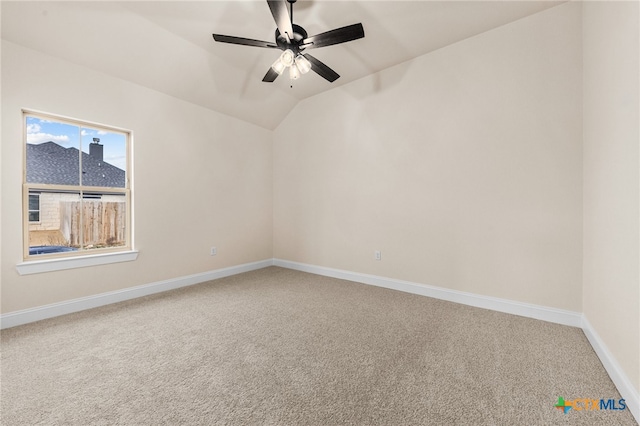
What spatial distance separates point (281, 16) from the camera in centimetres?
197

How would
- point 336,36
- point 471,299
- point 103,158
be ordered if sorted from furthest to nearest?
1. point 103,158
2. point 471,299
3. point 336,36

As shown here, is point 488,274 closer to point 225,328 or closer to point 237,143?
point 225,328

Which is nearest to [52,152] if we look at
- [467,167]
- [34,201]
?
[34,201]

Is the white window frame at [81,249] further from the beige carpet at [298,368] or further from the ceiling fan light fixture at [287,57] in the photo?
the ceiling fan light fixture at [287,57]

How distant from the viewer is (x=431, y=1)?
2400 millimetres

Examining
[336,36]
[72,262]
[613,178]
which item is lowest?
[72,262]

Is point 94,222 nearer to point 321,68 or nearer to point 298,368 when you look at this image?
point 298,368

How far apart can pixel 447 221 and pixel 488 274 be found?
71cm

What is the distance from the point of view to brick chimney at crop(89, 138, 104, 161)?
293 cm

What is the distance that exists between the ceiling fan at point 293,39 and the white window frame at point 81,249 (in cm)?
193

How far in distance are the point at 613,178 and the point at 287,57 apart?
2.60m

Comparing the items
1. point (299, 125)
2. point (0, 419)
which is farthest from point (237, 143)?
point (0, 419)

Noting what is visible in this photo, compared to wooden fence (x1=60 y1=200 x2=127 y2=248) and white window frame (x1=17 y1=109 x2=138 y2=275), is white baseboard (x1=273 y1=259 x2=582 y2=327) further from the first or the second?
wooden fence (x1=60 y1=200 x2=127 y2=248)

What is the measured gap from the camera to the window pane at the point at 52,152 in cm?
253
